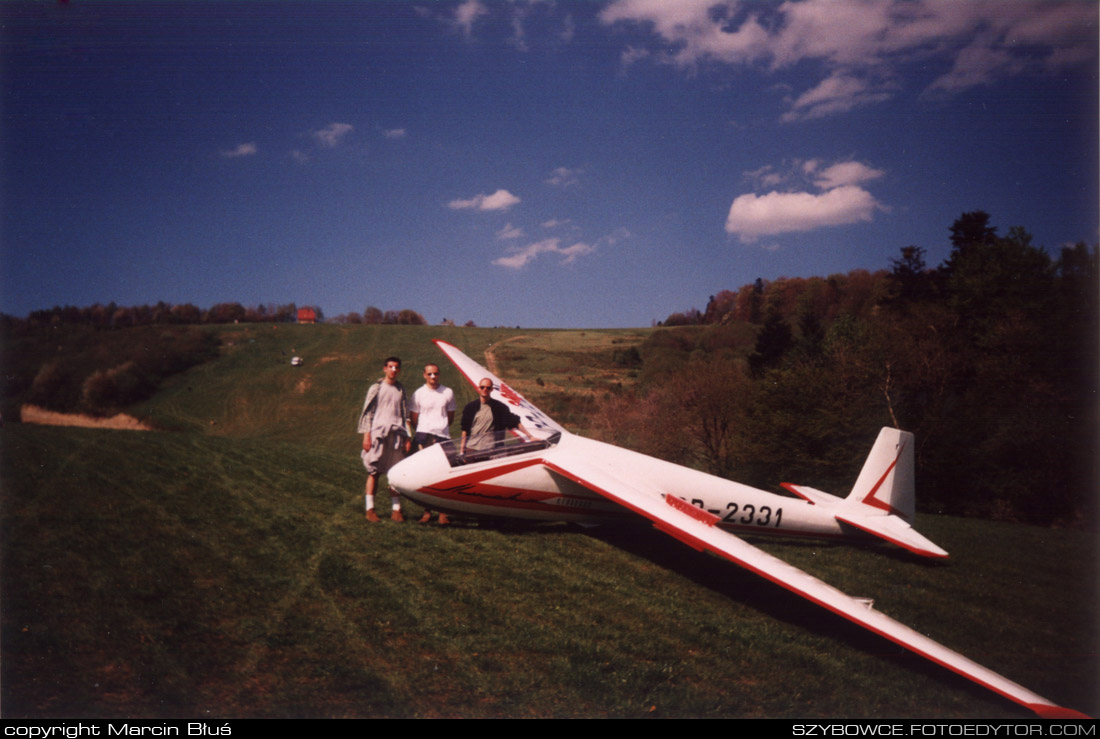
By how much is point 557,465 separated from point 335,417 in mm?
30853

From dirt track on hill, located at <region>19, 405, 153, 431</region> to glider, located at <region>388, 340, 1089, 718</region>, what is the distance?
66.0 ft

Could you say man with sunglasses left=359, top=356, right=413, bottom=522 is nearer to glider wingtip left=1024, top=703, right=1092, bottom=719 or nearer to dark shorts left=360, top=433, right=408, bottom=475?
dark shorts left=360, top=433, right=408, bottom=475

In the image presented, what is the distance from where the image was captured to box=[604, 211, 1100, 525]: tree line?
18.4m

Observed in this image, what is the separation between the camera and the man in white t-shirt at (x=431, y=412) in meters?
7.45

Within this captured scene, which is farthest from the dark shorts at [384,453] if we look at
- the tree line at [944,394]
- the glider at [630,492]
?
the tree line at [944,394]

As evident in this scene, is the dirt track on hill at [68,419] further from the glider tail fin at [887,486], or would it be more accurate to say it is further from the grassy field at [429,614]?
the glider tail fin at [887,486]

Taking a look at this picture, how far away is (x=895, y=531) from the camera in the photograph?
26.0 feet

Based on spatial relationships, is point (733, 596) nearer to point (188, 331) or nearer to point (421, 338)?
point (421, 338)

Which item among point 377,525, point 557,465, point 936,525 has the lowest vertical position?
point 936,525

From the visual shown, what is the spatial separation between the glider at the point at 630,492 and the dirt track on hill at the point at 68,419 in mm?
20127

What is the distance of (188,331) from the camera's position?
3709cm

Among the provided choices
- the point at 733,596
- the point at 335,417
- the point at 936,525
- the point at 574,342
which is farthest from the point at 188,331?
the point at 936,525

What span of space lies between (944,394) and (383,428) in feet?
86.9

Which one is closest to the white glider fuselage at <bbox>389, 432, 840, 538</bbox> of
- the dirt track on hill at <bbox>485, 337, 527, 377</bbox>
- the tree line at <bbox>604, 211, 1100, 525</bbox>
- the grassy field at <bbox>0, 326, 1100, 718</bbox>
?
the grassy field at <bbox>0, 326, 1100, 718</bbox>
